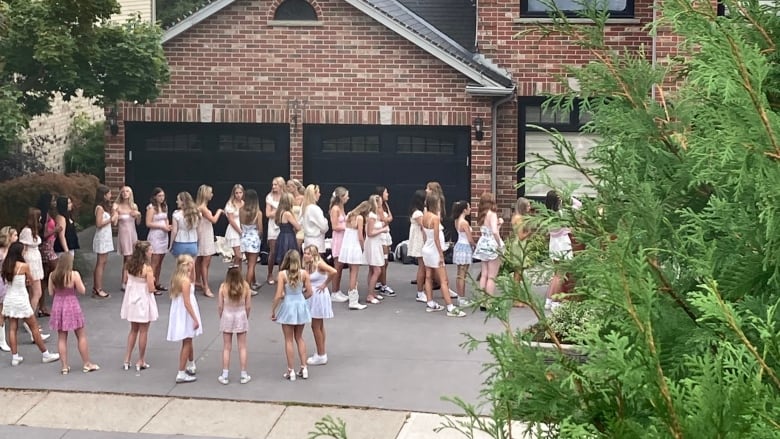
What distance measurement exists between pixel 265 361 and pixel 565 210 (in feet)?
31.2

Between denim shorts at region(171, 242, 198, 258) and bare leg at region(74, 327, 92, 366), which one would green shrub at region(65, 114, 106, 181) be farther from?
bare leg at region(74, 327, 92, 366)

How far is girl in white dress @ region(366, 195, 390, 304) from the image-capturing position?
53.3 feet

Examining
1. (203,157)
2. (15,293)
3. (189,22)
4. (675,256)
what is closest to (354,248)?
(15,293)

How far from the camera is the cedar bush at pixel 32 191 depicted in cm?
1784

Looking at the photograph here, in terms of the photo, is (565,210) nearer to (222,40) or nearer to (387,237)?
(387,237)

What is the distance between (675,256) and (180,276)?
8.93m

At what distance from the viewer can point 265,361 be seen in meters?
13.6

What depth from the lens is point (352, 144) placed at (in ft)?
67.2

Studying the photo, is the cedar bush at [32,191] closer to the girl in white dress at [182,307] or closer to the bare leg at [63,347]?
the bare leg at [63,347]

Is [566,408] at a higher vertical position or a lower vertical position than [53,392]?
higher

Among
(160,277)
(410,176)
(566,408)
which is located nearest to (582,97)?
(566,408)

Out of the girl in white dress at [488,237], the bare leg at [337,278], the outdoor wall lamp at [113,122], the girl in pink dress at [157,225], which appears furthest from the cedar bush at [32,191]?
the girl in white dress at [488,237]

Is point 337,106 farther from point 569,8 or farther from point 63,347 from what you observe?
point 63,347

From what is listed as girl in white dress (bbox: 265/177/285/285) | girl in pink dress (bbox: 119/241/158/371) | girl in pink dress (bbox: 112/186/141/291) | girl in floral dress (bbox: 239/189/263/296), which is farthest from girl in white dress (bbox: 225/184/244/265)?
girl in pink dress (bbox: 119/241/158/371)
